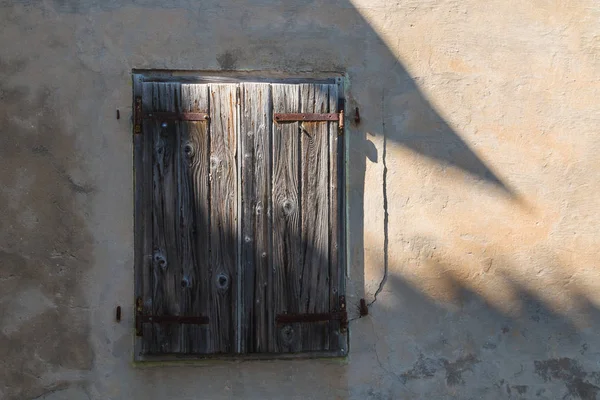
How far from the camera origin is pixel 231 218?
12.7 feet

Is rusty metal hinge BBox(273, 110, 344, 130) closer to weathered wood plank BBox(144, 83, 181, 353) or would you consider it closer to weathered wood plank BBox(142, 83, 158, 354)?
weathered wood plank BBox(144, 83, 181, 353)

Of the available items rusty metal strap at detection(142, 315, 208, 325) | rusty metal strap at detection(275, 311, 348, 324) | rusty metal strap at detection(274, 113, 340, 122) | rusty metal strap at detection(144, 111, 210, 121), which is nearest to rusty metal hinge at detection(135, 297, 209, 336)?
rusty metal strap at detection(142, 315, 208, 325)

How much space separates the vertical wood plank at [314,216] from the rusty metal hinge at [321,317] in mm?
22

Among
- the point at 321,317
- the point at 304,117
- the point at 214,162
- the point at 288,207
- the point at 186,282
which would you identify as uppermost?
the point at 304,117

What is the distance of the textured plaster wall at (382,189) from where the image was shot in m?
3.89

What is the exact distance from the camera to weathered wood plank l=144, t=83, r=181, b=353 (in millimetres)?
3848

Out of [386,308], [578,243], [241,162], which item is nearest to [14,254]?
[241,162]

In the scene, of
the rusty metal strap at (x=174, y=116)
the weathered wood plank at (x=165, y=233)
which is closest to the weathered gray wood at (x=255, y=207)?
the rusty metal strap at (x=174, y=116)

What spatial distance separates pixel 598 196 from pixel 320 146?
1.47 meters

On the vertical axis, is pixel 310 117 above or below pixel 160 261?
above

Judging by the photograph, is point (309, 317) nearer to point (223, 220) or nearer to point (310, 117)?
point (223, 220)

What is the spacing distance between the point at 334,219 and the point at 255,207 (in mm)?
399

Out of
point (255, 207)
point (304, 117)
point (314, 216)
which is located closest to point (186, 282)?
point (255, 207)

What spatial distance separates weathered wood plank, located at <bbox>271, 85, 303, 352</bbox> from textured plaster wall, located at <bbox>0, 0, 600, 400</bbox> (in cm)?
17
